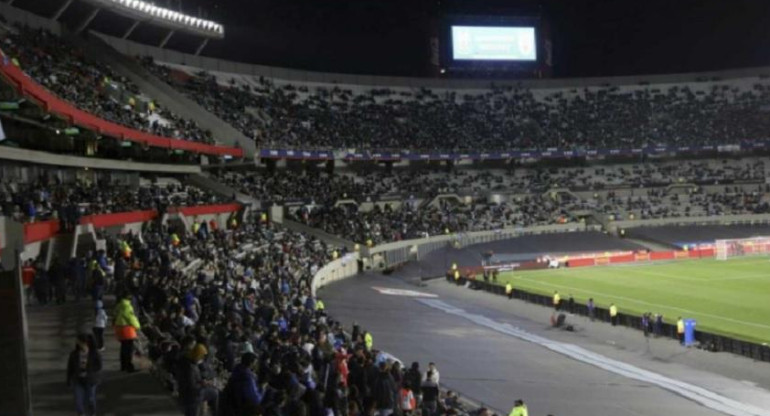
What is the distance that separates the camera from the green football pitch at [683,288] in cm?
3291

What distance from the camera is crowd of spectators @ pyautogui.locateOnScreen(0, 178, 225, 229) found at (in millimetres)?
21969

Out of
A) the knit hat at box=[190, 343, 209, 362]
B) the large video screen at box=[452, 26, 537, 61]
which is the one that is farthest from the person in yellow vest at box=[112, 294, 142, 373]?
the large video screen at box=[452, 26, 537, 61]

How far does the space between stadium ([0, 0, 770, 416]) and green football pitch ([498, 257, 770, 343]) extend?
1.02 ft

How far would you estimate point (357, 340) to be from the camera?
17641mm

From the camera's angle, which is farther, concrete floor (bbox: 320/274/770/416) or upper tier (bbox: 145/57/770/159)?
upper tier (bbox: 145/57/770/159)

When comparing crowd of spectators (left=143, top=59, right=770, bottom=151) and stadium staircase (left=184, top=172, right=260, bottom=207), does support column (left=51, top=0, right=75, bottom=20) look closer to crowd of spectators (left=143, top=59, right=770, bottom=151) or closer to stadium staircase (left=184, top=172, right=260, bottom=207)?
stadium staircase (left=184, top=172, right=260, bottom=207)

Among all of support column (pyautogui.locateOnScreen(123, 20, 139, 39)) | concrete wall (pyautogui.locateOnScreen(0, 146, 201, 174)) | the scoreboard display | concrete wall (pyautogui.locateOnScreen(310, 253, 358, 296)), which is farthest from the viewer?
the scoreboard display

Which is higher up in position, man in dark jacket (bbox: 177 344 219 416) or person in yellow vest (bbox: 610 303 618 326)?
man in dark jacket (bbox: 177 344 219 416)

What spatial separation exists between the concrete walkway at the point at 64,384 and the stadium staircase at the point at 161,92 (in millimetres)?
35147

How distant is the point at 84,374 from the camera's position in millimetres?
9805

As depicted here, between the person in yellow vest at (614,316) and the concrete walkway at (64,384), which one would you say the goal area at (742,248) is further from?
the concrete walkway at (64,384)

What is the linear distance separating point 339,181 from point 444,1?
866 inches

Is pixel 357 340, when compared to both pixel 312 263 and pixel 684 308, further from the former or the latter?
pixel 684 308

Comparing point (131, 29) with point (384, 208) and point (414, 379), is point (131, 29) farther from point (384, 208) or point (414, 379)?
point (414, 379)
